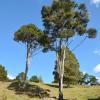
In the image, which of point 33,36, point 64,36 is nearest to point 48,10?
point 64,36

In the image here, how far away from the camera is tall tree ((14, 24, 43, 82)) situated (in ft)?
200

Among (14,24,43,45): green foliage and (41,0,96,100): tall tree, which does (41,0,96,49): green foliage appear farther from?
(14,24,43,45): green foliage

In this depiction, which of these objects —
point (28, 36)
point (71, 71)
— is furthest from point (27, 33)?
point (71, 71)

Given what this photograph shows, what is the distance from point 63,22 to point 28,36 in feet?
42.3

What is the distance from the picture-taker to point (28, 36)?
61.4 meters

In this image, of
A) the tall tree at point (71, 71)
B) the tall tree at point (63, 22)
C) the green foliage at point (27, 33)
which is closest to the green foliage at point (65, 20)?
the tall tree at point (63, 22)

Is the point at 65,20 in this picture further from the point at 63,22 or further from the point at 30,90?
the point at 30,90

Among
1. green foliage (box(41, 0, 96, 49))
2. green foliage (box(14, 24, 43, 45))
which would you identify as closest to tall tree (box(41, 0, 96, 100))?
green foliage (box(41, 0, 96, 49))

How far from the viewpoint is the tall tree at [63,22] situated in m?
49.8

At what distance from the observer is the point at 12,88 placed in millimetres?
55031

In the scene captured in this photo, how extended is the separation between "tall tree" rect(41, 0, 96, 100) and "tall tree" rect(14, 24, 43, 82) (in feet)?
31.8

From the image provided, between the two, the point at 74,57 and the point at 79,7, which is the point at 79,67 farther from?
the point at 79,7

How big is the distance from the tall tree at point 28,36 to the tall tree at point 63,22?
9.68m

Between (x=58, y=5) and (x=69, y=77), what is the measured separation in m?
25.1
